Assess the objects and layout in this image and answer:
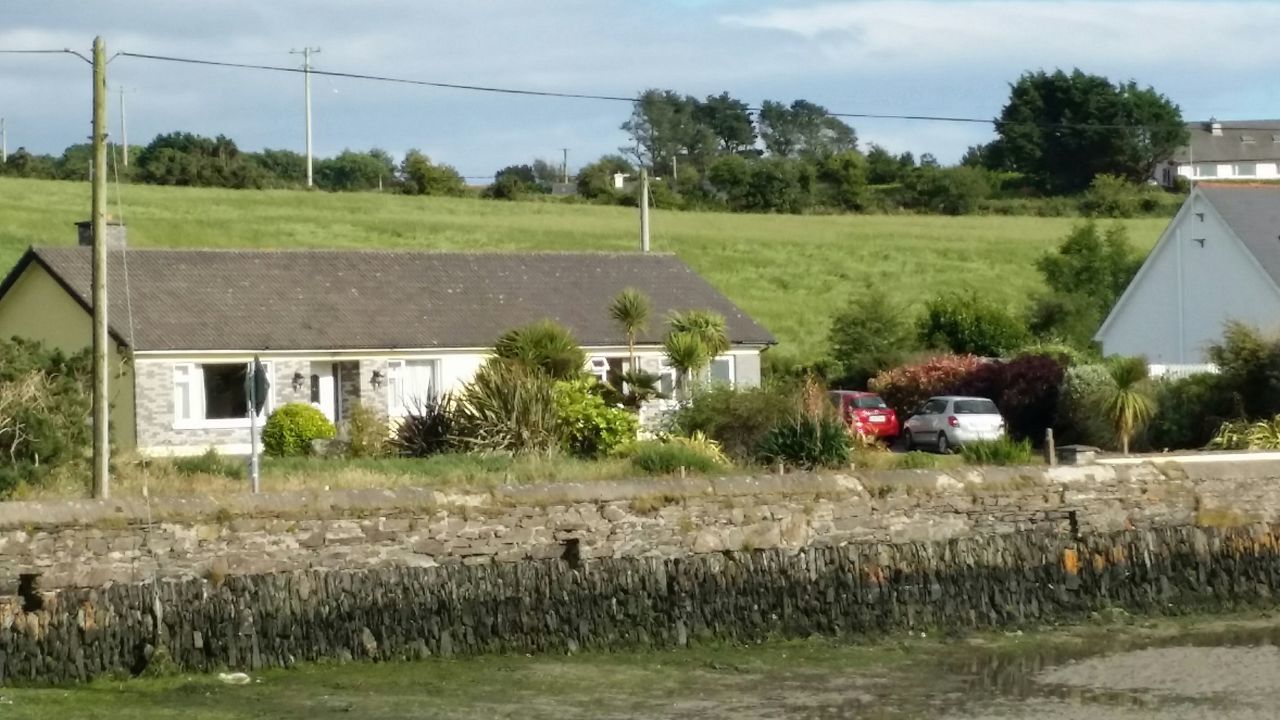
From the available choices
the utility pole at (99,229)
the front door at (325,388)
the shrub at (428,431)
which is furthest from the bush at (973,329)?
the utility pole at (99,229)

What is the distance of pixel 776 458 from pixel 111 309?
1656cm

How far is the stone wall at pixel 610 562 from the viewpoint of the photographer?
1592cm

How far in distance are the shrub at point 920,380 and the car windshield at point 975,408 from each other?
408 cm

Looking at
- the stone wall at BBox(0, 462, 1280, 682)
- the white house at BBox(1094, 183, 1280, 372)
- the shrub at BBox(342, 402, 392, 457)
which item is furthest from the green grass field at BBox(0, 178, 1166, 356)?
the stone wall at BBox(0, 462, 1280, 682)

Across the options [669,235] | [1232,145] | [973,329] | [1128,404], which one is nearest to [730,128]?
[1232,145]

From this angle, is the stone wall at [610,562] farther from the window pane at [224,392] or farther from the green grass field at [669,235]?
the green grass field at [669,235]

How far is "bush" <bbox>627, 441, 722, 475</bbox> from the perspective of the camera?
21562mm

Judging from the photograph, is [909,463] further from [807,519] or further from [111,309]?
[111,309]

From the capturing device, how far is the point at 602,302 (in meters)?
40.4

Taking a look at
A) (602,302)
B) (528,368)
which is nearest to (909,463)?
(528,368)

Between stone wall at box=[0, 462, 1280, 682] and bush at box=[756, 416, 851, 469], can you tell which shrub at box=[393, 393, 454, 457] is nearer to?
bush at box=[756, 416, 851, 469]

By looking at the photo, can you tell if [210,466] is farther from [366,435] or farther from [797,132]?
[797,132]

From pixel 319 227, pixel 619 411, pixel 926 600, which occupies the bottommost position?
pixel 926 600

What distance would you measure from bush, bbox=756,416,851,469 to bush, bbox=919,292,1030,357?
25738 mm
